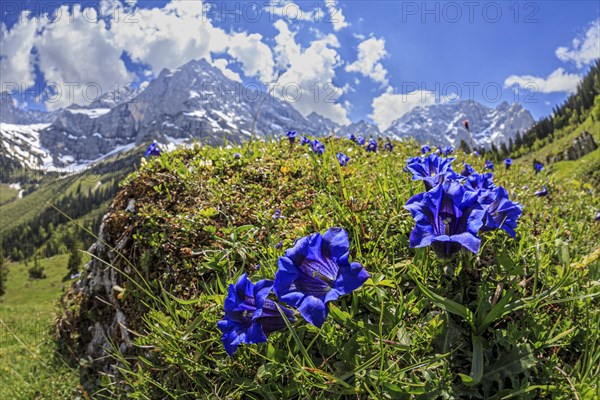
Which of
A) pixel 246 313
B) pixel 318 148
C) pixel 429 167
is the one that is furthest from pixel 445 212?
pixel 318 148

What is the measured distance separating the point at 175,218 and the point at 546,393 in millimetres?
3119

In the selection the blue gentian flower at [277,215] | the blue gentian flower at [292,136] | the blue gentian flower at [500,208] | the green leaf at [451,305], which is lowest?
the green leaf at [451,305]

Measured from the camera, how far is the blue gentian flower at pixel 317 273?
66.0 inches

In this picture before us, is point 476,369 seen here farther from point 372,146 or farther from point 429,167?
point 372,146

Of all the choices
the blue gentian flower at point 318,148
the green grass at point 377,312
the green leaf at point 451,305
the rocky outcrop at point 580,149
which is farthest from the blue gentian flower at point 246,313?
the rocky outcrop at point 580,149

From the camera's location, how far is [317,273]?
178cm

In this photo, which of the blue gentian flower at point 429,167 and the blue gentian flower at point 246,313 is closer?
the blue gentian flower at point 246,313

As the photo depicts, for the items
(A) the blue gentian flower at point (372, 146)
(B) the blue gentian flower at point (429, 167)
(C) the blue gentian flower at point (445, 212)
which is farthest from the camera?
(A) the blue gentian flower at point (372, 146)

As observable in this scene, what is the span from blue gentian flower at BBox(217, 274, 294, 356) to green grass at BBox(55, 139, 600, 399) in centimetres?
13

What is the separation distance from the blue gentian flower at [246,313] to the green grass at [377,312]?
130 mm

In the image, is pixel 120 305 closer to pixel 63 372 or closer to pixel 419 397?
pixel 63 372

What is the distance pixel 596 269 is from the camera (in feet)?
8.09

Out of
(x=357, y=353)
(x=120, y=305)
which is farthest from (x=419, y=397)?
(x=120, y=305)

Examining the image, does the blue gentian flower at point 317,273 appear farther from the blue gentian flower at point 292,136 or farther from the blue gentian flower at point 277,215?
the blue gentian flower at point 292,136
